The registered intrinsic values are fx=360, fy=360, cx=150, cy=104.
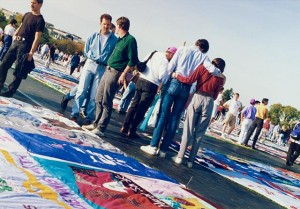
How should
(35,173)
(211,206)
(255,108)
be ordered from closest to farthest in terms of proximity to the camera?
(35,173)
(211,206)
(255,108)

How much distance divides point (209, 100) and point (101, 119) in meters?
1.68

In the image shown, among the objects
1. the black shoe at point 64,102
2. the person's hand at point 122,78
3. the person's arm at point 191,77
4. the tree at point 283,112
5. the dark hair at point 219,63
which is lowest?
the black shoe at point 64,102

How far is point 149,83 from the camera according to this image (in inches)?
252

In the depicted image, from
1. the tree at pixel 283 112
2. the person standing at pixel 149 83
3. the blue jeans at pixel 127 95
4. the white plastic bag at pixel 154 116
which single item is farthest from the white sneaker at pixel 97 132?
the tree at pixel 283 112

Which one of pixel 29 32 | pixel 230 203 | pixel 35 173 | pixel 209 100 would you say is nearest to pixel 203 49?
pixel 209 100

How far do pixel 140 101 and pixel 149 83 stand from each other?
0.36 metres

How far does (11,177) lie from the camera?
263 cm

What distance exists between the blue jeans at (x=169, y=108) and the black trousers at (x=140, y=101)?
74 centimetres

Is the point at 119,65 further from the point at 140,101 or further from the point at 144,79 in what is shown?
the point at 140,101

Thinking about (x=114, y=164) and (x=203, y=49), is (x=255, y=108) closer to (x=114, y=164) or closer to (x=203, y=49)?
(x=203, y=49)

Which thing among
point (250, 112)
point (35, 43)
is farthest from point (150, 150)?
point (250, 112)

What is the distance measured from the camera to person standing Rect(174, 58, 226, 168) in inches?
210

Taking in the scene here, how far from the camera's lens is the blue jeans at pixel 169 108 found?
558 cm

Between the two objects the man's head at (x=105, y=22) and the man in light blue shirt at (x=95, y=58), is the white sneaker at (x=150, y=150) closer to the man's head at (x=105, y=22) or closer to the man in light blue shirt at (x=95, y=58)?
the man in light blue shirt at (x=95, y=58)
